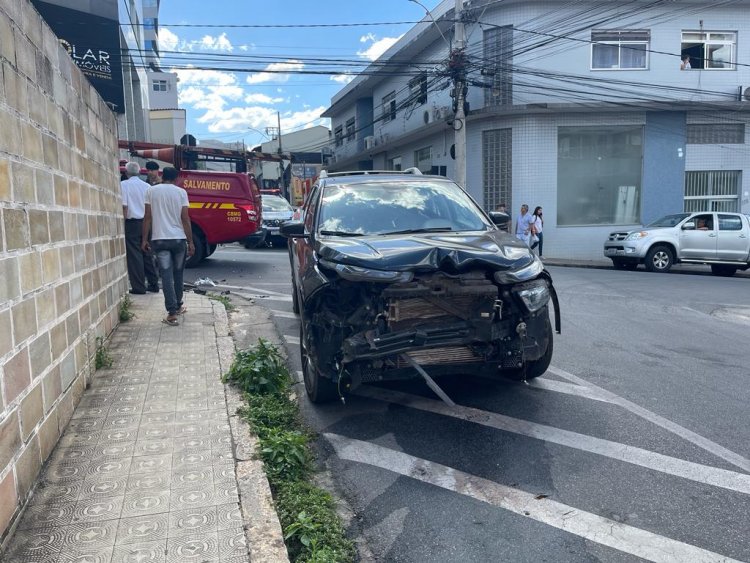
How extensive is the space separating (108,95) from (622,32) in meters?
18.4

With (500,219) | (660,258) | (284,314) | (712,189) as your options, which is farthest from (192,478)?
(712,189)

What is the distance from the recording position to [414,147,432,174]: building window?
987 inches

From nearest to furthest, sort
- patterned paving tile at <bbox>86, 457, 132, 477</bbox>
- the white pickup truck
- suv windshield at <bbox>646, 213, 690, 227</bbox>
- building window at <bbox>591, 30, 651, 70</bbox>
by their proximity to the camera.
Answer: patterned paving tile at <bbox>86, 457, 132, 477</bbox> < the white pickup truck < suv windshield at <bbox>646, 213, 690, 227</bbox> < building window at <bbox>591, 30, 651, 70</bbox>

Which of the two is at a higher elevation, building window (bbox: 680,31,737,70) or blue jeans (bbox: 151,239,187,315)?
building window (bbox: 680,31,737,70)

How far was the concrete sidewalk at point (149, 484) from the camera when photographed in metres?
2.71

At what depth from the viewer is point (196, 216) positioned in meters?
12.9

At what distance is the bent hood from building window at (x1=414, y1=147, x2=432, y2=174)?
801 inches

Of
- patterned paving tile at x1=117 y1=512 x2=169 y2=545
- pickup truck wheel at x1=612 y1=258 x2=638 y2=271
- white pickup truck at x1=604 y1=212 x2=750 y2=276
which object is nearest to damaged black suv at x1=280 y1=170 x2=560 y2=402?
patterned paving tile at x1=117 y1=512 x2=169 y2=545

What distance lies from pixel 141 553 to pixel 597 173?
20.5m

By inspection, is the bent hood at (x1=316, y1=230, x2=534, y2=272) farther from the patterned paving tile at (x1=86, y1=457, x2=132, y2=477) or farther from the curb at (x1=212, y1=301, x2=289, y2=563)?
the patterned paving tile at (x1=86, y1=457, x2=132, y2=477)

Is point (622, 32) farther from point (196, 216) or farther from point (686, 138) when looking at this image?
point (196, 216)

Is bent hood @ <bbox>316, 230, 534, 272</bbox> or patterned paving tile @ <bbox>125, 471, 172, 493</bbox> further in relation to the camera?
bent hood @ <bbox>316, 230, 534, 272</bbox>

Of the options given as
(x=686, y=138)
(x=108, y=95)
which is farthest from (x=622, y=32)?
(x=108, y=95)

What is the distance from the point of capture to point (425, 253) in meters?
4.07
